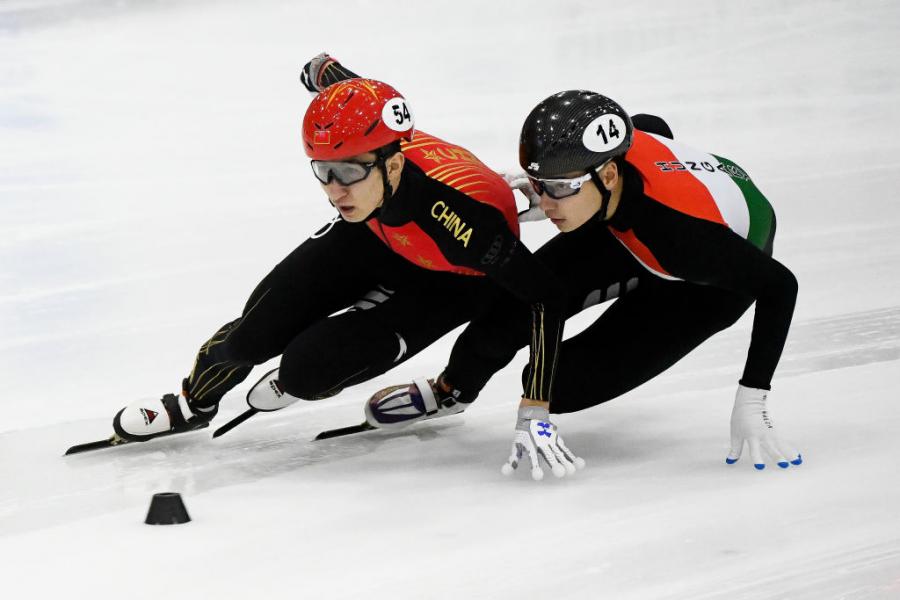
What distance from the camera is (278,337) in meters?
4.04

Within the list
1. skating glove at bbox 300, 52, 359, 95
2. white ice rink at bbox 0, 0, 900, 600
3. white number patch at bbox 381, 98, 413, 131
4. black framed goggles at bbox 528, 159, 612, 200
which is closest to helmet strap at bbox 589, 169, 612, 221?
black framed goggles at bbox 528, 159, 612, 200

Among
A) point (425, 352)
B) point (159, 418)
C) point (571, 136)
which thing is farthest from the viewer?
point (425, 352)

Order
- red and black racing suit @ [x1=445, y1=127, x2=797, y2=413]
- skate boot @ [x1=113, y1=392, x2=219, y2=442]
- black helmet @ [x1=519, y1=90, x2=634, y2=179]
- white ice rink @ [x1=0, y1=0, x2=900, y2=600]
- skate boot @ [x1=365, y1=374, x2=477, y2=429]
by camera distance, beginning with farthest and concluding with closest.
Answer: skate boot @ [x1=365, y1=374, x2=477, y2=429], skate boot @ [x1=113, y1=392, x2=219, y2=442], red and black racing suit @ [x1=445, y1=127, x2=797, y2=413], black helmet @ [x1=519, y1=90, x2=634, y2=179], white ice rink @ [x1=0, y1=0, x2=900, y2=600]

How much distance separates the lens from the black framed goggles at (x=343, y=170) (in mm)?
3598

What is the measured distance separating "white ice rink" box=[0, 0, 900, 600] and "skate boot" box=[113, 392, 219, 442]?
0.06 metres

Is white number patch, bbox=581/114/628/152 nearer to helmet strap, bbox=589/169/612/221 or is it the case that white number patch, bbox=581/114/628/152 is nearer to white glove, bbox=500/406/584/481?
helmet strap, bbox=589/169/612/221

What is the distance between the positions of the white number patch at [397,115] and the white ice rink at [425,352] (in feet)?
3.20

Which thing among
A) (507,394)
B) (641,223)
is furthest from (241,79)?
(641,223)

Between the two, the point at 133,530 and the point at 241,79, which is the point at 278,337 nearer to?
the point at 133,530

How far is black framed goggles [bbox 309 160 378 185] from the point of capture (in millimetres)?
3598

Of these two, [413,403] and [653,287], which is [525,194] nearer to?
[653,287]

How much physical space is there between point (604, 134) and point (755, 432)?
2.99 ft

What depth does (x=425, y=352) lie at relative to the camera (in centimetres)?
518

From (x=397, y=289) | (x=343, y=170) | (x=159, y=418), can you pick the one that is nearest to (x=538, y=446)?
(x=397, y=289)
